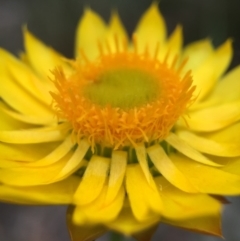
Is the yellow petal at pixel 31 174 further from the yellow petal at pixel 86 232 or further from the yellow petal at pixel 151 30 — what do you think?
the yellow petal at pixel 151 30

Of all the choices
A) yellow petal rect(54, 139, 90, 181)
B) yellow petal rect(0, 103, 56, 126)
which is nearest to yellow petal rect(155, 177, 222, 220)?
yellow petal rect(54, 139, 90, 181)

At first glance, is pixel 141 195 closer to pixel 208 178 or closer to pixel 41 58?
pixel 208 178

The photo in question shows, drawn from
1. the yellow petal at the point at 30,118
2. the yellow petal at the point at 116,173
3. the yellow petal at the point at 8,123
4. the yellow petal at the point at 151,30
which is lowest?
the yellow petal at the point at 8,123

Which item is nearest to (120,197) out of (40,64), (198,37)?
(40,64)

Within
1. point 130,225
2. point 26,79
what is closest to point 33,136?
point 26,79

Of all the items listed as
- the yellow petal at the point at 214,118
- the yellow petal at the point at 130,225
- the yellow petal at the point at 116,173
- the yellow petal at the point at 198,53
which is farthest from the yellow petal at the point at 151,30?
the yellow petal at the point at 130,225

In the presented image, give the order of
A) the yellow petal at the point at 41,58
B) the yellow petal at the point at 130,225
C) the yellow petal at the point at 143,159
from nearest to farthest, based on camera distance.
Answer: the yellow petal at the point at 130,225, the yellow petal at the point at 143,159, the yellow petal at the point at 41,58

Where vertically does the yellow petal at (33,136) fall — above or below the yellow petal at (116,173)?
below
